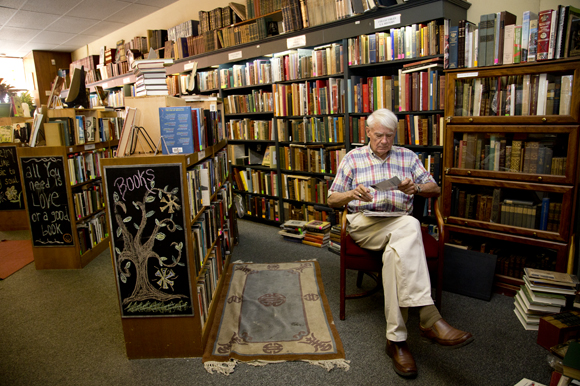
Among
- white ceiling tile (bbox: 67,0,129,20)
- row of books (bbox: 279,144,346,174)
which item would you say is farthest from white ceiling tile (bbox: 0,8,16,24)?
row of books (bbox: 279,144,346,174)

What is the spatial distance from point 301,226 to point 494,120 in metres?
2.07

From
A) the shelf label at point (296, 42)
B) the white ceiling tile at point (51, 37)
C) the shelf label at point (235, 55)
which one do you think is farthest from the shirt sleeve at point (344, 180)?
the white ceiling tile at point (51, 37)

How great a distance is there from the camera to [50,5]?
18.6 ft

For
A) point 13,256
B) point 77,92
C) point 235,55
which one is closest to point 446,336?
point 235,55

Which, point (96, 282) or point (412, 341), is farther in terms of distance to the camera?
point (96, 282)

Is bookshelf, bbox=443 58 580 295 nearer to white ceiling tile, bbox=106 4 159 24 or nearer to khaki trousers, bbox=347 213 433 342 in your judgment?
khaki trousers, bbox=347 213 433 342

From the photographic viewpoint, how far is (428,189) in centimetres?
236

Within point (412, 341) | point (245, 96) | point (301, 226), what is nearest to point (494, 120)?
point (412, 341)

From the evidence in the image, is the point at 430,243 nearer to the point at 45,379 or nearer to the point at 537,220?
the point at 537,220

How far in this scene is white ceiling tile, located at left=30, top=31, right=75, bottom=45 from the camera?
292 inches

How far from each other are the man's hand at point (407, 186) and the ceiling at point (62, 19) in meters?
5.42

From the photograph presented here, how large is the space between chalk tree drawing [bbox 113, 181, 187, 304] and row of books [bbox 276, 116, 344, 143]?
220cm

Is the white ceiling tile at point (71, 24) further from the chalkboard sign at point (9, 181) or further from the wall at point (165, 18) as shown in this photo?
the chalkboard sign at point (9, 181)

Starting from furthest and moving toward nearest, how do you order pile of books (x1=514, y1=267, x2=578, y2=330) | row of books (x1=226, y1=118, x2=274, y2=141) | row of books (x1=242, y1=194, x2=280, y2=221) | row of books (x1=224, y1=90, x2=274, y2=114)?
row of books (x1=242, y1=194, x2=280, y2=221), row of books (x1=226, y1=118, x2=274, y2=141), row of books (x1=224, y1=90, x2=274, y2=114), pile of books (x1=514, y1=267, x2=578, y2=330)
